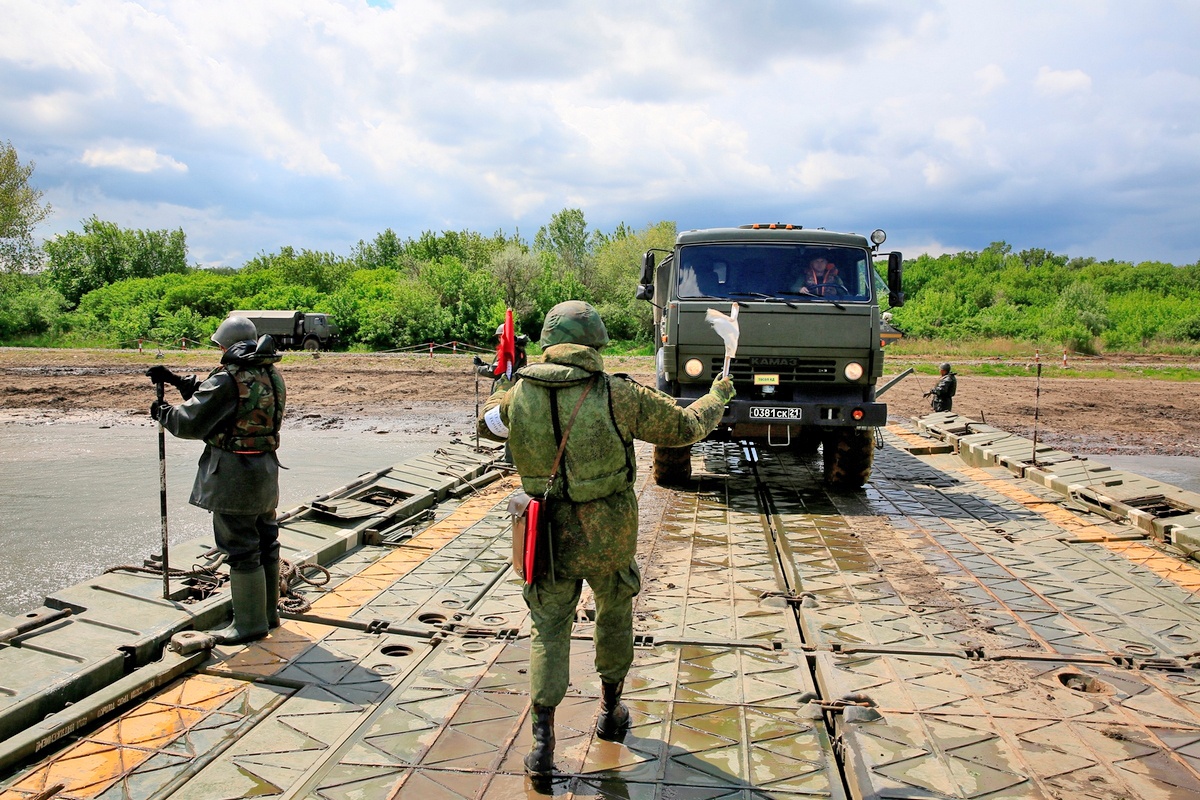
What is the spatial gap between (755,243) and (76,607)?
6.59m

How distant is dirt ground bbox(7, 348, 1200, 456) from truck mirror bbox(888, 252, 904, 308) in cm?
564

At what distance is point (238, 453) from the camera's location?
4.70 meters

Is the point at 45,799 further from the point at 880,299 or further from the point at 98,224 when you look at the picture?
the point at 98,224

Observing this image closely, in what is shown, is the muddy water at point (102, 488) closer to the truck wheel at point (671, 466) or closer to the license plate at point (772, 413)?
the truck wheel at point (671, 466)

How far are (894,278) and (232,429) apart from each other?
673cm

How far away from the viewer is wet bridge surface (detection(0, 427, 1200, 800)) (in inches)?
132

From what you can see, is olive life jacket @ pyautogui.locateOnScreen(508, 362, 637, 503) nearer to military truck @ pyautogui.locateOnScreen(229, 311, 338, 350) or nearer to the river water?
the river water

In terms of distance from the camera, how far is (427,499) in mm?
8367

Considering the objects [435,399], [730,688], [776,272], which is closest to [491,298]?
[435,399]

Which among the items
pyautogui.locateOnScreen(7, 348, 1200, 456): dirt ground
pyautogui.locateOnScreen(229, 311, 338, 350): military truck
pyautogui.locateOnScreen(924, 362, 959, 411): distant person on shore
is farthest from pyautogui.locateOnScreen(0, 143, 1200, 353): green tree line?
pyautogui.locateOnScreen(924, 362, 959, 411): distant person on shore

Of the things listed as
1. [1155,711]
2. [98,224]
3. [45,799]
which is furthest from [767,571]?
[98,224]

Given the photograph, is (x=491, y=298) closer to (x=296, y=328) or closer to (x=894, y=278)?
(x=296, y=328)

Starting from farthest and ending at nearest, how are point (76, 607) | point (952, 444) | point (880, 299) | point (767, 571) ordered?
1. point (952, 444)
2. point (880, 299)
3. point (767, 571)
4. point (76, 607)

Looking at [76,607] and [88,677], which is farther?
[76,607]
